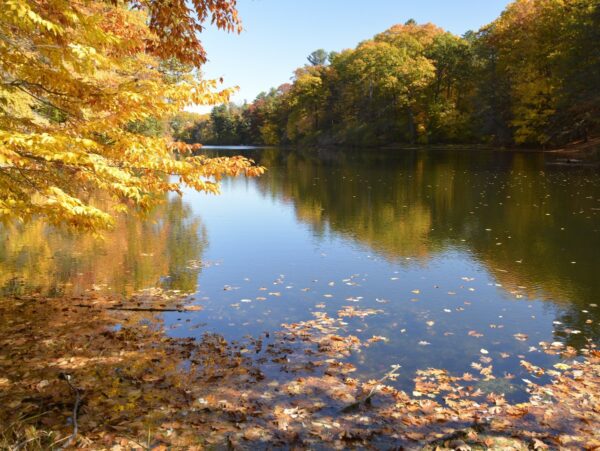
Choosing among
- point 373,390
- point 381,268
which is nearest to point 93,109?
point 373,390

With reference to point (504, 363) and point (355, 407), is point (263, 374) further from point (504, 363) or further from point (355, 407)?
point (504, 363)

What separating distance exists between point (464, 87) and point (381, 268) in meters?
57.3

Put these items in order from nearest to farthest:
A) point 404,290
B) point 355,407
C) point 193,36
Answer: point 355,407 → point 193,36 → point 404,290

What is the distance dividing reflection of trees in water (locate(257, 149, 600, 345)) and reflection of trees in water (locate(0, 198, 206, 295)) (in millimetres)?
4615

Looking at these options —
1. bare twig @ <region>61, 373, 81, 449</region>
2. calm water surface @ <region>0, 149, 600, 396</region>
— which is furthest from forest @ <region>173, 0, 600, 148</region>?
bare twig @ <region>61, 373, 81, 449</region>

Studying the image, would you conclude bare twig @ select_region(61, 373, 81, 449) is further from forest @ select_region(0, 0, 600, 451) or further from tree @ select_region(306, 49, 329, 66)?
tree @ select_region(306, 49, 329, 66)

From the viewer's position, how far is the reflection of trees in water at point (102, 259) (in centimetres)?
945

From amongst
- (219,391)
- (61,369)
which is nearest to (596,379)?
(219,391)

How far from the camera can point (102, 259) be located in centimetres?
1129

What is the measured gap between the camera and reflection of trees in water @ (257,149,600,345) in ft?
32.0

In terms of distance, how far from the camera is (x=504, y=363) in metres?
6.10

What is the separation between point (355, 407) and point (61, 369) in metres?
3.41

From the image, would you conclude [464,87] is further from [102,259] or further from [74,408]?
[74,408]

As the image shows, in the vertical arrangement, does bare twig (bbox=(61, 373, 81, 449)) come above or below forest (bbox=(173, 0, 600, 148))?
below
